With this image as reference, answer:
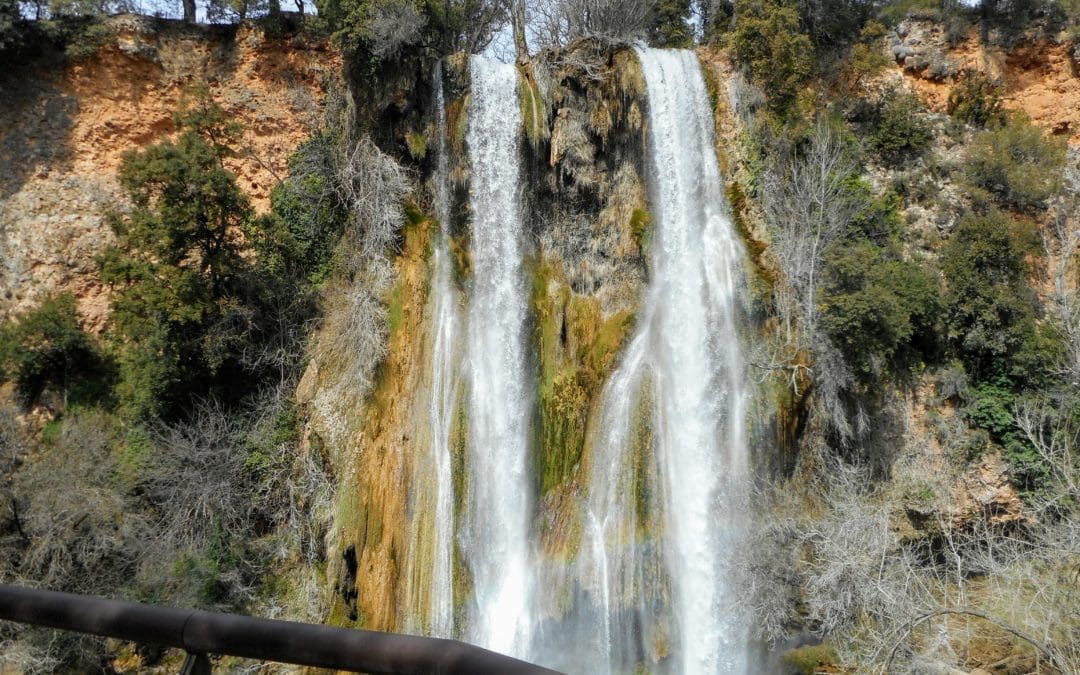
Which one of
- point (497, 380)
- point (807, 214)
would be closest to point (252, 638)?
point (497, 380)

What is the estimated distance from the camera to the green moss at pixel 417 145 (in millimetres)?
15578

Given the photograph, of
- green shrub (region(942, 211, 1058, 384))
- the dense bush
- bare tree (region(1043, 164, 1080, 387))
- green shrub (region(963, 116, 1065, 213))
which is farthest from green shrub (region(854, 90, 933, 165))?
bare tree (region(1043, 164, 1080, 387))

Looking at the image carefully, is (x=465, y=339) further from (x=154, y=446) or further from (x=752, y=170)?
(x=752, y=170)

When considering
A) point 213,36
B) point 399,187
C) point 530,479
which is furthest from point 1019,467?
point 213,36

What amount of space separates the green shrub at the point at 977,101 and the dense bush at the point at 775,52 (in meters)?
3.80

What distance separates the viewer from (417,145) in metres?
15.6

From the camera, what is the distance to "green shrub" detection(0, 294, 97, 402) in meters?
14.6

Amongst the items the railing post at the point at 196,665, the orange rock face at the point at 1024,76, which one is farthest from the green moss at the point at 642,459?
the railing post at the point at 196,665

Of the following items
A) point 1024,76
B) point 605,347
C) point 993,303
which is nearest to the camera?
point 605,347

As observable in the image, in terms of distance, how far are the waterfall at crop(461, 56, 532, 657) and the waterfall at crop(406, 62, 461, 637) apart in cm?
35

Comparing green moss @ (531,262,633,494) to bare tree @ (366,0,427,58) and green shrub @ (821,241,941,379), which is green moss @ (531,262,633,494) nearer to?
green shrub @ (821,241,941,379)

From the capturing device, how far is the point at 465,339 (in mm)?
14133

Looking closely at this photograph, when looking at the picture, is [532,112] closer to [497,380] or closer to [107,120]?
[497,380]

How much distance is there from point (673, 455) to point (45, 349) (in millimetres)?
12381
